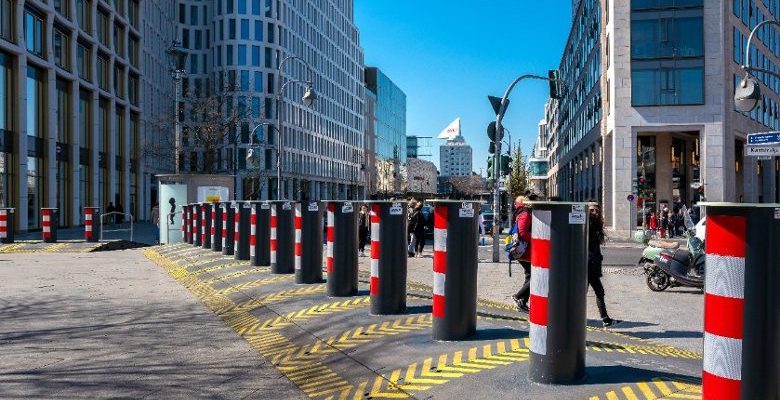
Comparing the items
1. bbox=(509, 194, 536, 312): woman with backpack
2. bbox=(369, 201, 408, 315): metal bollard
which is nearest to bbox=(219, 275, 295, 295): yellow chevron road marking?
bbox=(369, 201, 408, 315): metal bollard

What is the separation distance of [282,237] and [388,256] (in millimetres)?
4855

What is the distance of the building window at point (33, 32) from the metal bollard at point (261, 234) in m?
26.8

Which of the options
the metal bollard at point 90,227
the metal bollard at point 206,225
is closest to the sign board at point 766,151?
the metal bollard at point 206,225

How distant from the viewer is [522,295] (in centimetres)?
960

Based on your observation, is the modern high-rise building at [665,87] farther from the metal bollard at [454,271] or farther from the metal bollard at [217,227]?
the metal bollard at [454,271]

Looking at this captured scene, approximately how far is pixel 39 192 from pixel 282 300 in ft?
103

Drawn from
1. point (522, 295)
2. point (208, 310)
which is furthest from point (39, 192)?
point (522, 295)

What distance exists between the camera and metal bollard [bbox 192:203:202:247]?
21.1 m

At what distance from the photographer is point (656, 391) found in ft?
15.5

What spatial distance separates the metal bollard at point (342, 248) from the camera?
29.8 ft

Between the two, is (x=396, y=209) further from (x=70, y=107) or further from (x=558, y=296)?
(x=70, y=107)

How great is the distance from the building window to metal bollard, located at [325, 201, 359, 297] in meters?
31.5

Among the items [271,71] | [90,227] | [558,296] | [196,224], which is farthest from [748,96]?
[271,71]

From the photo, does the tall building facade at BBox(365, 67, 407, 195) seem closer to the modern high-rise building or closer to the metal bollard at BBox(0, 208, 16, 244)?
the modern high-rise building
